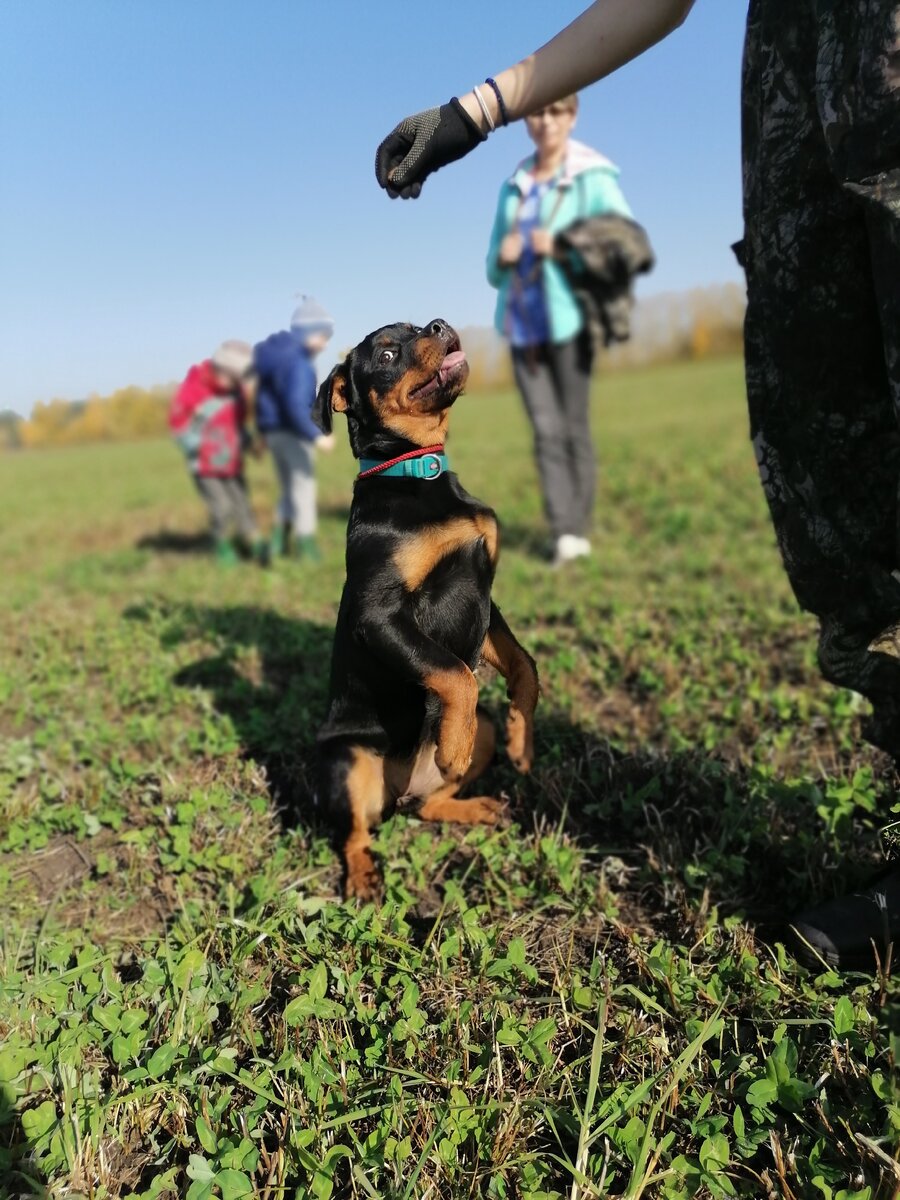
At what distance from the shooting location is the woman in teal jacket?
602cm

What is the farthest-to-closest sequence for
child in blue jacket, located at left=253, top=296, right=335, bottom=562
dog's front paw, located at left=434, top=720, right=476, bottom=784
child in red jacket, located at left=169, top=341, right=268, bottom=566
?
child in red jacket, located at left=169, top=341, right=268, bottom=566 < child in blue jacket, located at left=253, top=296, right=335, bottom=562 < dog's front paw, located at left=434, top=720, right=476, bottom=784

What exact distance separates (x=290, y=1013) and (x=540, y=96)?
2345 millimetres

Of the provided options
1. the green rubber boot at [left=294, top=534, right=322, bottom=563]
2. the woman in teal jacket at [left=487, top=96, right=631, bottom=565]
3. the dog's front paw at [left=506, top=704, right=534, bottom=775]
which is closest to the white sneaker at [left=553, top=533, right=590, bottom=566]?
the woman in teal jacket at [left=487, top=96, right=631, bottom=565]

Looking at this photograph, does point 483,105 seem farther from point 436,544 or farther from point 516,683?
point 516,683

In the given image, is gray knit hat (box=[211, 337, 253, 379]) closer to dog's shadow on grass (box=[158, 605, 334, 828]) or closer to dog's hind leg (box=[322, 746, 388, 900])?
dog's shadow on grass (box=[158, 605, 334, 828])

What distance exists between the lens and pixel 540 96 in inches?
84.9

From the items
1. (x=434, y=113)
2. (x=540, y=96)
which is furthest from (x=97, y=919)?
(x=540, y=96)

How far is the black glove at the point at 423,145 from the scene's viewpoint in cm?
214

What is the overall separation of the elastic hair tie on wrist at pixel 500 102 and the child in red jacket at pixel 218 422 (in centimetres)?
665

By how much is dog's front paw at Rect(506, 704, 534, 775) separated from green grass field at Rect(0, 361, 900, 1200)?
0.21 meters

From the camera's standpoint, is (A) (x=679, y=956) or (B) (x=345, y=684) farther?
(B) (x=345, y=684)

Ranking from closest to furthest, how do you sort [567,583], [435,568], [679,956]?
[679,956], [435,568], [567,583]

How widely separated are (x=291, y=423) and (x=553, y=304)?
2863 millimetres

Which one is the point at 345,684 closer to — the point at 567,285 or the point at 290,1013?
the point at 290,1013
